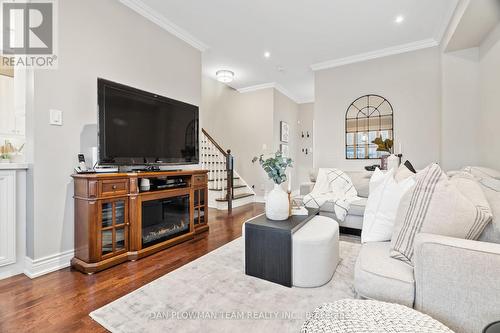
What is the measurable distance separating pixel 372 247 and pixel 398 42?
3.57m

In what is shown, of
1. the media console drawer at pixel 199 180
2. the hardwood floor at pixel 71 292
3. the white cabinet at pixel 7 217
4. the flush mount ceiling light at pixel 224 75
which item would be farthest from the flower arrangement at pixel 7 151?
the flush mount ceiling light at pixel 224 75

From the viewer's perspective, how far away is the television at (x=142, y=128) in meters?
2.17

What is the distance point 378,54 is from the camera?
391 cm

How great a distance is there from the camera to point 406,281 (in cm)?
105

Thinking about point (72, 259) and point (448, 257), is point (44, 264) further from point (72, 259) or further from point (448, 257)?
point (448, 257)

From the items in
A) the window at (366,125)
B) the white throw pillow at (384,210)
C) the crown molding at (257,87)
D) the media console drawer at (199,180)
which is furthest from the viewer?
the crown molding at (257,87)

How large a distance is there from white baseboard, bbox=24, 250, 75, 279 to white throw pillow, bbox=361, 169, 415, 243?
99.8 inches

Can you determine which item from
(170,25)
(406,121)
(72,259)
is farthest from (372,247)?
(170,25)

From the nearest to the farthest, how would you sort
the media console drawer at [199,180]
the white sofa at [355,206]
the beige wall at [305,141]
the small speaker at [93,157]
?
the small speaker at [93,157]
the white sofa at [355,206]
the media console drawer at [199,180]
the beige wall at [305,141]

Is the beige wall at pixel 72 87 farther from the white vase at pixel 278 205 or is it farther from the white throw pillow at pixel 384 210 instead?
the white throw pillow at pixel 384 210

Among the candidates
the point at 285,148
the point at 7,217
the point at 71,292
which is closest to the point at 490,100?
the point at 285,148

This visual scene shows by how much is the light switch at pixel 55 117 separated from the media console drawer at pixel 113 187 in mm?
705

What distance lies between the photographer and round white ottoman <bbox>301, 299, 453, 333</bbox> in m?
0.77

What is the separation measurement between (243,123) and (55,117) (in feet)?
13.6
